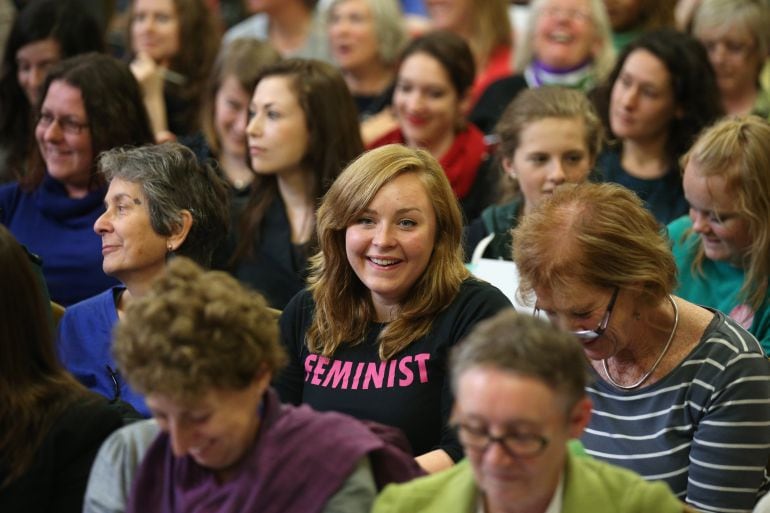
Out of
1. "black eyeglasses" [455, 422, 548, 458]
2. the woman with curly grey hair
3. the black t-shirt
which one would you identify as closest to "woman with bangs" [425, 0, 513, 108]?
the black t-shirt

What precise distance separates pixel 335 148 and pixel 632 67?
0.98 m

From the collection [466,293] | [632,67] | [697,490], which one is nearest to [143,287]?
[466,293]

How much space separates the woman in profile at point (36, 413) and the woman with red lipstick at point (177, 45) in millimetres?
2615

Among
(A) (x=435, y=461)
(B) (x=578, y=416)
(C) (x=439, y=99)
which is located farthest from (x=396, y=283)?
(C) (x=439, y=99)

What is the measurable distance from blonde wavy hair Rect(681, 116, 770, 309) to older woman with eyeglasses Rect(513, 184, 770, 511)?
0.47 m

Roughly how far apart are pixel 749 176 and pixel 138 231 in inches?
54.0

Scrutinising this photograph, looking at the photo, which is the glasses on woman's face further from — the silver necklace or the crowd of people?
the silver necklace

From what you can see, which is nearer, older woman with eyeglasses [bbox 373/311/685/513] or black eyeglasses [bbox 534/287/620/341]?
older woman with eyeglasses [bbox 373/311/685/513]

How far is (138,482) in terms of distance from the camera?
190 cm

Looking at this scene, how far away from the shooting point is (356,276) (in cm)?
252

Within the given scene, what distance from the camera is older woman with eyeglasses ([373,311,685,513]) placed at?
5.34 feet

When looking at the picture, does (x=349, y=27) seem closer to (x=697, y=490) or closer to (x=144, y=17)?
(x=144, y=17)

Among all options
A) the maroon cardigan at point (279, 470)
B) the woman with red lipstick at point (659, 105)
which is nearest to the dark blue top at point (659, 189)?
the woman with red lipstick at point (659, 105)

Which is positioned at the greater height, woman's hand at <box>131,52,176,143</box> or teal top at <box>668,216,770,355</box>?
woman's hand at <box>131,52,176,143</box>
